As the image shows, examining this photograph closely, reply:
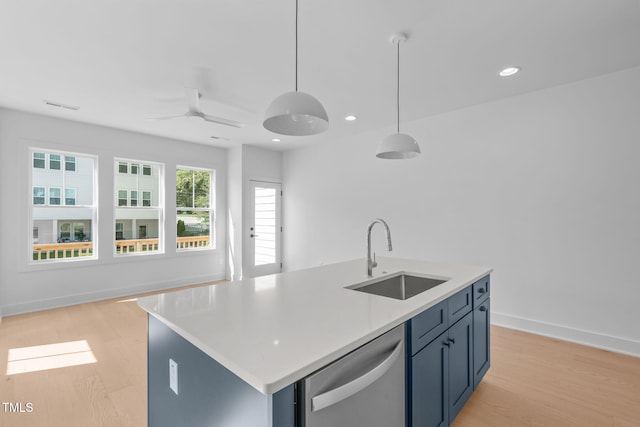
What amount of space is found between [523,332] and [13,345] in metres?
5.30

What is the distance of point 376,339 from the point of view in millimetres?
1193

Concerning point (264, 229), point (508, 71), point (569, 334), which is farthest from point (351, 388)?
point (264, 229)

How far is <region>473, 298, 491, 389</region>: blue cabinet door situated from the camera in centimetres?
208

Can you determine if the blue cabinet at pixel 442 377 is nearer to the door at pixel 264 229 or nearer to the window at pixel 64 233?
the door at pixel 264 229

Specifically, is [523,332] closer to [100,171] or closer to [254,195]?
[254,195]

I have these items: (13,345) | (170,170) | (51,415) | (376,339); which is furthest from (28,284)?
(376,339)

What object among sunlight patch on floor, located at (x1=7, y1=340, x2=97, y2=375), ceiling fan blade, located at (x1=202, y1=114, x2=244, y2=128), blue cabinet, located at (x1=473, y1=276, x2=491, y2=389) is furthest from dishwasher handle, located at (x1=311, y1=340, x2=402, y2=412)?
ceiling fan blade, located at (x1=202, y1=114, x2=244, y2=128)

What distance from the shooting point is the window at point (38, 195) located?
4.16 m

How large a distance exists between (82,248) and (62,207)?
0.65 m

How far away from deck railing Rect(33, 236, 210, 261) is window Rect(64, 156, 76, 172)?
1.08 meters

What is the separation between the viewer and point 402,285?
2.29 m

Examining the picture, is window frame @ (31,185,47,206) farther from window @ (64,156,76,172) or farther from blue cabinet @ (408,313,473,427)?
blue cabinet @ (408,313,473,427)

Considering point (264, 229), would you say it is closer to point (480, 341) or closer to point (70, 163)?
point (70, 163)

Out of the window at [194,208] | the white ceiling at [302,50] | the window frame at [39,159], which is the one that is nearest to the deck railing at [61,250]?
the window frame at [39,159]
